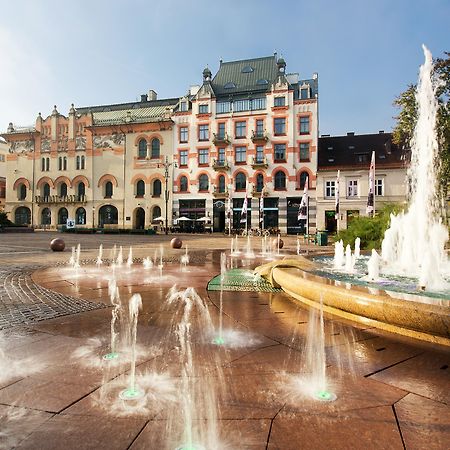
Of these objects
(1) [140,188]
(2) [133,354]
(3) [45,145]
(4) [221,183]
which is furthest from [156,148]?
(2) [133,354]

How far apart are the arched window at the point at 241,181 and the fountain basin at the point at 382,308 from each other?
36.9 meters

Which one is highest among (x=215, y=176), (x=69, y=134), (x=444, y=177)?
(x=69, y=134)

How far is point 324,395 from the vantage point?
8.67 ft

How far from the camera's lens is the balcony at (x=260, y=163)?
1612 inches

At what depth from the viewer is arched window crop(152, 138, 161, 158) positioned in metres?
45.7

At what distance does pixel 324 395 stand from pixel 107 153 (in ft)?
161

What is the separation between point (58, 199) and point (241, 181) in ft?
86.5

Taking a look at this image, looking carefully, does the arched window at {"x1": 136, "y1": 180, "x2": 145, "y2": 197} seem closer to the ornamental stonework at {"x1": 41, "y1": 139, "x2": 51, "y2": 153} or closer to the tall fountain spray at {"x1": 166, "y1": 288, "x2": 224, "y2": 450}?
the ornamental stonework at {"x1": 41, "y1": 139, "x2": 51, "y2": 153}


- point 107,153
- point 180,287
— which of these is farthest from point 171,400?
point 107,153

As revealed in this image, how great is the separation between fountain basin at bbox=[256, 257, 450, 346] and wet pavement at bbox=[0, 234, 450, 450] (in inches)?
6.7

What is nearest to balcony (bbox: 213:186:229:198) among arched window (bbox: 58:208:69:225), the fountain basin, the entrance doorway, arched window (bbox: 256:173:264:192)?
arched window (bbox: 256:173:264:192)

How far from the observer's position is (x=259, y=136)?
40812 mm

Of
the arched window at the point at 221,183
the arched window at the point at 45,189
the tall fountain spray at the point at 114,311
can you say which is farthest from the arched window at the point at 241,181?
the tall fountain spray at the point at 114,311

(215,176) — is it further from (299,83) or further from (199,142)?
(299,83)
